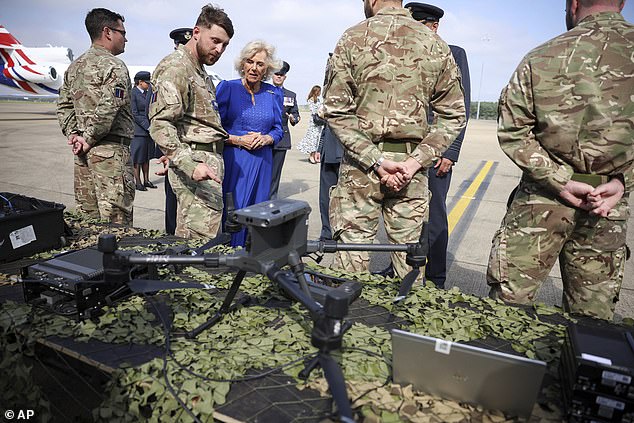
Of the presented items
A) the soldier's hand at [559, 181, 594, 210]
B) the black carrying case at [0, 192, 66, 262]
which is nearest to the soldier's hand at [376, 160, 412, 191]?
the soldier's hand at [559, 181, 594, 210]

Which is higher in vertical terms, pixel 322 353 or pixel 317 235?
pixel 322 353

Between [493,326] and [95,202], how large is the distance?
3.72m

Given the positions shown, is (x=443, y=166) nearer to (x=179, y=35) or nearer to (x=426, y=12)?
(x=426, y=12)

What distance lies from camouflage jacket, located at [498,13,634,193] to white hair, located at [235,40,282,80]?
2057 millimetres

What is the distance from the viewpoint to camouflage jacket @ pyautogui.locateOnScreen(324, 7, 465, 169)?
234 centimetres

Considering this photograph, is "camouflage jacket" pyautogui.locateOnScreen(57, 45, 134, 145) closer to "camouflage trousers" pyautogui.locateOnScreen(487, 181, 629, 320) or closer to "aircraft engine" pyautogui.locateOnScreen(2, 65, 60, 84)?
"camouflage trousers" pyautogui.locateOnScreen(487, 181, 629, 320)

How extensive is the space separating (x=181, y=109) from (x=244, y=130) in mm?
858

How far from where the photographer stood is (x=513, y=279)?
2100 millimetres

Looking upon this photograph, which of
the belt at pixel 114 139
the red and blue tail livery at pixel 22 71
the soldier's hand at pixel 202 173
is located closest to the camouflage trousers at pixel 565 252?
the soldier's hand at pixel 202 173

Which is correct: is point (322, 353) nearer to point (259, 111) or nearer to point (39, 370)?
point (39, 370)

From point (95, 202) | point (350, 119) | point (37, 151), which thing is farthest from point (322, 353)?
point (37, 151)

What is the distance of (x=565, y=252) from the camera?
209cm

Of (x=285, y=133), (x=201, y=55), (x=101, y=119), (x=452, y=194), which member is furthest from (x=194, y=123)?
(x=452, y=194)

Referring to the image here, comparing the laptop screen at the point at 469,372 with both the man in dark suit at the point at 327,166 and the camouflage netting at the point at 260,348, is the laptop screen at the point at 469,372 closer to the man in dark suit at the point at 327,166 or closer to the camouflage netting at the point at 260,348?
the camouflage netting at the point at 260,348
